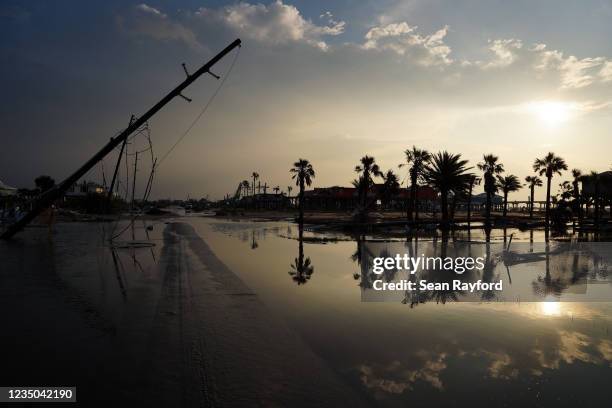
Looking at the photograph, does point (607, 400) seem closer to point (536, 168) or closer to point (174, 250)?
point (174, 250)

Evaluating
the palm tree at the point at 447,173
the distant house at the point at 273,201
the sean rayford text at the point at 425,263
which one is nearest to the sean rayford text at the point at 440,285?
the sean rayford text at the point at 425,263

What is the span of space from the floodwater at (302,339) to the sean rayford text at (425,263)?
155cm

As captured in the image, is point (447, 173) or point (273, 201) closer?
point (447, 173)

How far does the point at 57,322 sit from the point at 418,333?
28.5 ft

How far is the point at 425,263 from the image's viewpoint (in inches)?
789

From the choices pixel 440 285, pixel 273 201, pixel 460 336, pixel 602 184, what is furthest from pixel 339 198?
pixel 460 336

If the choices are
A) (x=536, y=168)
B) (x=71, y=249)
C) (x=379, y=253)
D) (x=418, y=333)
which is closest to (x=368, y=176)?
(x=536, y=168)

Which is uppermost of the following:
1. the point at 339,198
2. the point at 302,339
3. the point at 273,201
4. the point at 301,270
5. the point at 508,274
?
the point at 339,198

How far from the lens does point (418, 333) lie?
8.93m

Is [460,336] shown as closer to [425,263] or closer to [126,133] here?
[425,263]

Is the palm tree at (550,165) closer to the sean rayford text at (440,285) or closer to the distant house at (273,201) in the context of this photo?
the sean rayford text at (440,285)

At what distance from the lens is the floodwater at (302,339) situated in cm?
602

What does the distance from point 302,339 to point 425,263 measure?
13.1 m

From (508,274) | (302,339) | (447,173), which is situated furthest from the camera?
(447,173)
